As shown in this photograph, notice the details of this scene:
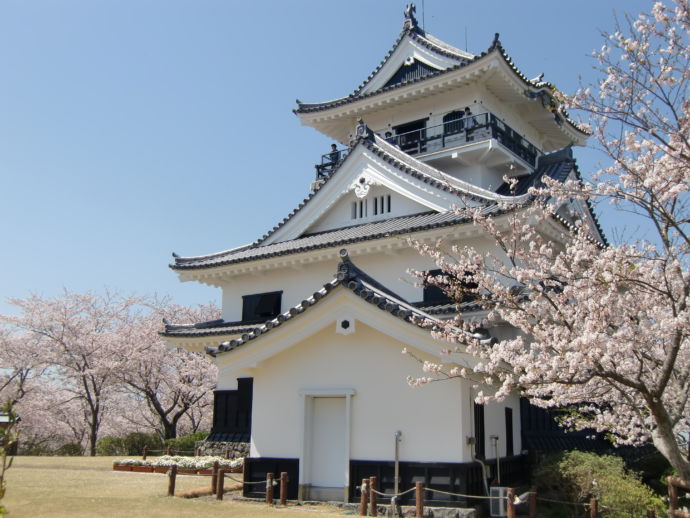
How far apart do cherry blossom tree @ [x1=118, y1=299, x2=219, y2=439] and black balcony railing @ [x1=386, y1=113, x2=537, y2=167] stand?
17.1 m

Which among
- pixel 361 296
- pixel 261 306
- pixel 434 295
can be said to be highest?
pixel 261 306

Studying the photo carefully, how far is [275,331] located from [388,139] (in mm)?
11552

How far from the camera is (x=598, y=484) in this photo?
11.5 metres

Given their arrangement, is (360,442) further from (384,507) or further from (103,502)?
(103,502)

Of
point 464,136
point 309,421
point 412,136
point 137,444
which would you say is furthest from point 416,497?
point 137,444

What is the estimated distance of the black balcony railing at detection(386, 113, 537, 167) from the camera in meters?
19.8

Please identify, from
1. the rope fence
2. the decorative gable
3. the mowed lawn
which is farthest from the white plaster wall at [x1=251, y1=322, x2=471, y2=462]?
the decorative gable

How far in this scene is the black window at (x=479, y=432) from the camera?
11838mm

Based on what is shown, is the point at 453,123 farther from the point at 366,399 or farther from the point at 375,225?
the point at 366,399

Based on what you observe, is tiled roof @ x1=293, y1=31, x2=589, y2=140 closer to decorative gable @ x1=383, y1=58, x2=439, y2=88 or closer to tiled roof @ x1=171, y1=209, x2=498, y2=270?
decorative gable @ x1=383, y1=58, x2=439, y2=88

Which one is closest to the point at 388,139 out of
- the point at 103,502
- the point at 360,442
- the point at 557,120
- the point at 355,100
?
the point at 355,100

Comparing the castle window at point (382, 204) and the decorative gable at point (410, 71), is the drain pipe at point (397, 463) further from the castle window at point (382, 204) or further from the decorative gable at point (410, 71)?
the decorative gable at point (410, 71)

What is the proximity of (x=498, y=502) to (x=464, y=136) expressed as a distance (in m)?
12.2

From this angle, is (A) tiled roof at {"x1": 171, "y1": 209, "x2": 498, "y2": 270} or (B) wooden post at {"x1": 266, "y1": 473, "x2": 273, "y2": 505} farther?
(A) tiled roof at {"x1": 171, "y1": 209, "x2": 498, "y2": 270}
